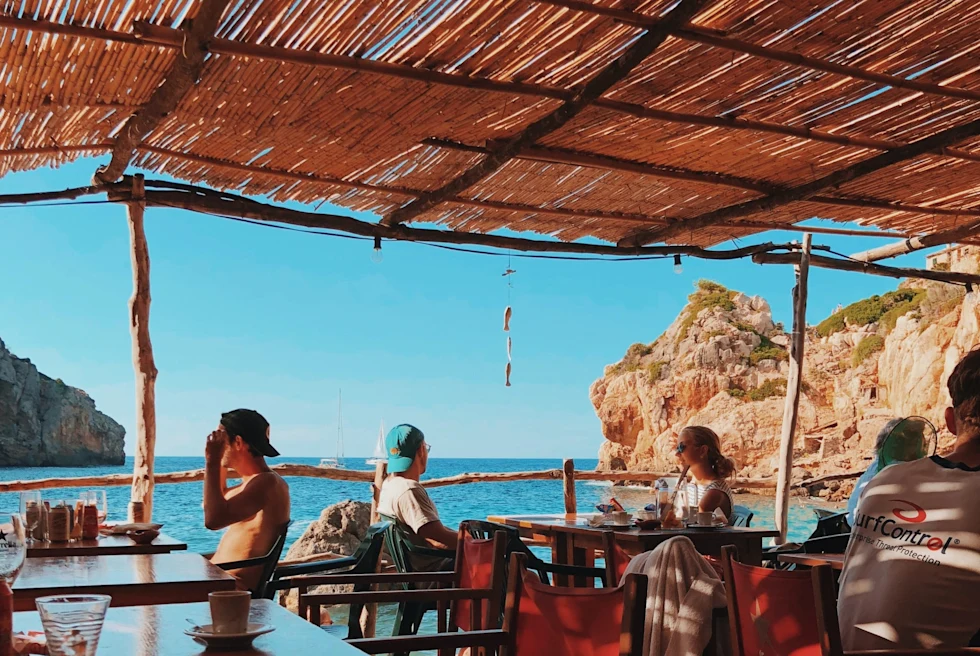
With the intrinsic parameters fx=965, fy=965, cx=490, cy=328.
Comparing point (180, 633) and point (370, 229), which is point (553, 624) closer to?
point (180, 633)

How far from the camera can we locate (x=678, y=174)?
5.68 metres

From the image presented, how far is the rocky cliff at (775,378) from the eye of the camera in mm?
25469

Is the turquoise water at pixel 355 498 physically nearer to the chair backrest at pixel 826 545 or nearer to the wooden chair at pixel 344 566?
the chair backrest at pixel 826 545

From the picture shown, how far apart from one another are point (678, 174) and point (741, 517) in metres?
2.00

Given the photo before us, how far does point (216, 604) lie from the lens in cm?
159

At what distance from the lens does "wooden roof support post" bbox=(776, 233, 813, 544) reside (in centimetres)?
838

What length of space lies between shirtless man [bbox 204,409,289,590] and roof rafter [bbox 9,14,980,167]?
147cm

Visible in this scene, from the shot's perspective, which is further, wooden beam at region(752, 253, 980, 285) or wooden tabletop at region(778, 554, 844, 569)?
wooden beam at region(752, 253, 980, 285)

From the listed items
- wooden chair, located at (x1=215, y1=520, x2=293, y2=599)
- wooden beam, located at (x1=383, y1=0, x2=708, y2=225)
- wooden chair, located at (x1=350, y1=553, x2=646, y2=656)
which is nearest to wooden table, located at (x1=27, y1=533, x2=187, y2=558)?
wooden chair, located at (x1=215, y1=520, x2=293, y2=599)

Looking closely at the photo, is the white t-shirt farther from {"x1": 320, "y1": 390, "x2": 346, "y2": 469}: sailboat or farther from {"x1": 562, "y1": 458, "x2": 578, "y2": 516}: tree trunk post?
{"x1": 320, "y1": 390, "x2": 346, "y2": 469}: sailboat

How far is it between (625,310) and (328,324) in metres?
Result: 22.2

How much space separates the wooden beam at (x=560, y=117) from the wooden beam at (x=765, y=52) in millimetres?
72

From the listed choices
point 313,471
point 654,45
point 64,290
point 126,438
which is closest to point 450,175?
point 654,45

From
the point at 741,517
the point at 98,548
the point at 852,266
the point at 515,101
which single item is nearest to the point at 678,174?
the point at 515,101
